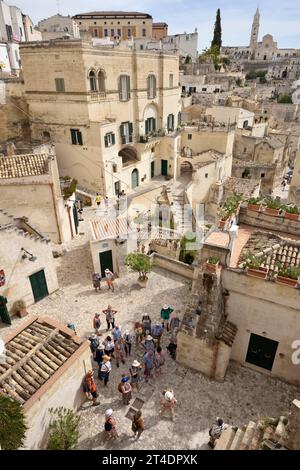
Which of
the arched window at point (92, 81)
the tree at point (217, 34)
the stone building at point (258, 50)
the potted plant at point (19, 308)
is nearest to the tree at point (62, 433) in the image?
the potted plant at point (19, 308)

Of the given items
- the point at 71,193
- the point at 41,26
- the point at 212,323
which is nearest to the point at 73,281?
the point at 71,193

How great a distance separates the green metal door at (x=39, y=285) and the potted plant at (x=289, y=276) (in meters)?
10.9

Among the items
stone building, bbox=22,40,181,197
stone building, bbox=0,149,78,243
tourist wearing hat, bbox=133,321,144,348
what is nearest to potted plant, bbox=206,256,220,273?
tourist wearing hat, bbox=133,321,144,348

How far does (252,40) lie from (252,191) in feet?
399

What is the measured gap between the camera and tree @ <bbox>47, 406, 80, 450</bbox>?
9188 mm

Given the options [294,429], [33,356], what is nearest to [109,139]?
[33,356]

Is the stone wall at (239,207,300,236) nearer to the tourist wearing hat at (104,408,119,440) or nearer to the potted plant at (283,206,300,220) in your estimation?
the potted plant at (283,206,300,220)

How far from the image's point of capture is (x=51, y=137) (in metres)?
28.8

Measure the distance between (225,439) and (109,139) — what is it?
25.0 metres

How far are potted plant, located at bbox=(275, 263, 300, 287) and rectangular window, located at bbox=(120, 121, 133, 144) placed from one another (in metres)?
24.7

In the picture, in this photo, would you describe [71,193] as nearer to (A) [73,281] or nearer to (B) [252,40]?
(A) [73,281]

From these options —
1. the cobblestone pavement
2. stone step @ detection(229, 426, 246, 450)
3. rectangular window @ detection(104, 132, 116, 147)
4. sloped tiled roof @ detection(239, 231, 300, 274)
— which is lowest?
the cobblestone pavement

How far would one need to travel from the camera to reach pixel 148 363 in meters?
11.8
